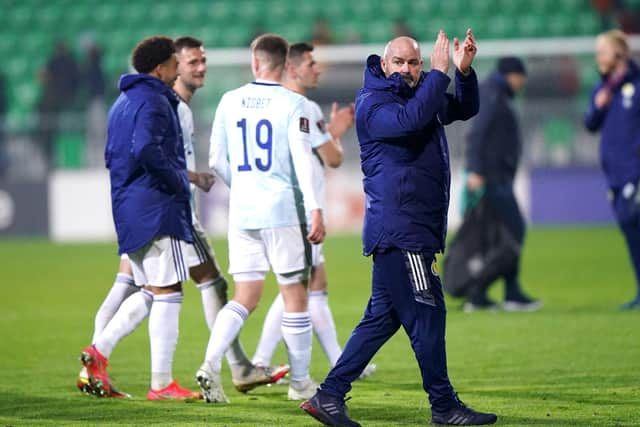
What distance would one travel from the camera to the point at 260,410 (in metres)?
7.01

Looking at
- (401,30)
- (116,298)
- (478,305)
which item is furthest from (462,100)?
(401,30)

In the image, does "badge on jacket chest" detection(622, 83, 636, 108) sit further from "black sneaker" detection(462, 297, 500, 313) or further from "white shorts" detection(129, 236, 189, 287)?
"white shorts" detection(129, 236, 189, 287)

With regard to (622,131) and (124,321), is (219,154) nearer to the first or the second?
(124,321)

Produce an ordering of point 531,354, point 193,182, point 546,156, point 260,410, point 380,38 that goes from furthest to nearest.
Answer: point 380,38
point 546,156
point 531,354
point 193,182
point 260,410

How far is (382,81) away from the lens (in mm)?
6266

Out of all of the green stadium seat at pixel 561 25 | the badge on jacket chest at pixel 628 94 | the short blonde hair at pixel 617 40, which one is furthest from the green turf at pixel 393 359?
the green stadium seat at pixel 561 25

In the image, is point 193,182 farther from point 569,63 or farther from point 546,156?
point 569,63

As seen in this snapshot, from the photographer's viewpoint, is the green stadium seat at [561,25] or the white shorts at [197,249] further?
the green stadium seat at [561,25]

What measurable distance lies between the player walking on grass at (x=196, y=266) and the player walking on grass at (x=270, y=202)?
0.40 meters

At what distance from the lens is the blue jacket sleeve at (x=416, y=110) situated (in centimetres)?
599

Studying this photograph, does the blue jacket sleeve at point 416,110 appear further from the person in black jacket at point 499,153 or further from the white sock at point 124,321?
the person in black jacket at point 499,153

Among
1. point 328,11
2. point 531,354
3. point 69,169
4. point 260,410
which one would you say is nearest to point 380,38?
point 328,11

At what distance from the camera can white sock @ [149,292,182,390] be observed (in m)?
7.41

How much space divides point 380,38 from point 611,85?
14189 millimetres
